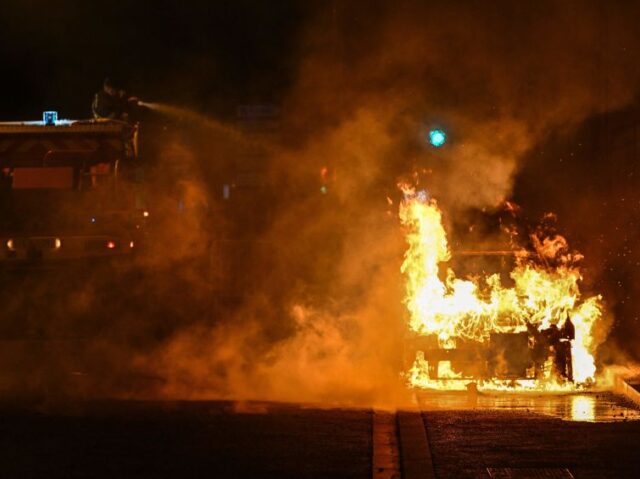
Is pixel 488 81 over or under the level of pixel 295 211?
over

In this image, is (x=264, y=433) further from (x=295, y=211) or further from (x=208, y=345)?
(x=295, y=211)

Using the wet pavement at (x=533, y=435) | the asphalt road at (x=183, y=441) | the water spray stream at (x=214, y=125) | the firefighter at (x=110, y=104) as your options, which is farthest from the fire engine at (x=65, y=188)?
the water spray stream at (x=214, y=125)

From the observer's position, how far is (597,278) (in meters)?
13.9

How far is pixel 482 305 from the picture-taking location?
32.3 ft

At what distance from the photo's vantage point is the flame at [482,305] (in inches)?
372

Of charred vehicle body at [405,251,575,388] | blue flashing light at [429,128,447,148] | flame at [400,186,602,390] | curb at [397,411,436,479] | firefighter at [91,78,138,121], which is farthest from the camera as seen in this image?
firefighter at [91,78,138,121]

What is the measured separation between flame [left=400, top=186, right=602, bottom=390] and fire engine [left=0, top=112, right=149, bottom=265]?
3678 mm

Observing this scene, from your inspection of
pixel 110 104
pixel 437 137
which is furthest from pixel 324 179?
pixel 110 104

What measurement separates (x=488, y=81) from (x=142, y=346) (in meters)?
6.06

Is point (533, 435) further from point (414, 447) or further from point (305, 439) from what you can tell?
point (305, 439)

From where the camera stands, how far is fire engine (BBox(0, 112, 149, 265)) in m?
11.6

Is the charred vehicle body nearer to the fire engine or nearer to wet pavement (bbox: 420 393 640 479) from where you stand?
wet pavement (bbox: 420 393 640 479)

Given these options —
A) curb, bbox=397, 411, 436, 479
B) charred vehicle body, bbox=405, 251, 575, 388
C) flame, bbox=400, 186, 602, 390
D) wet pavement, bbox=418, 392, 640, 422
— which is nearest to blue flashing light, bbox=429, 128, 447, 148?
flame, bbox=400, 186, 602, 390

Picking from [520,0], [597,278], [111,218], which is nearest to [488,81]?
[520,0]
